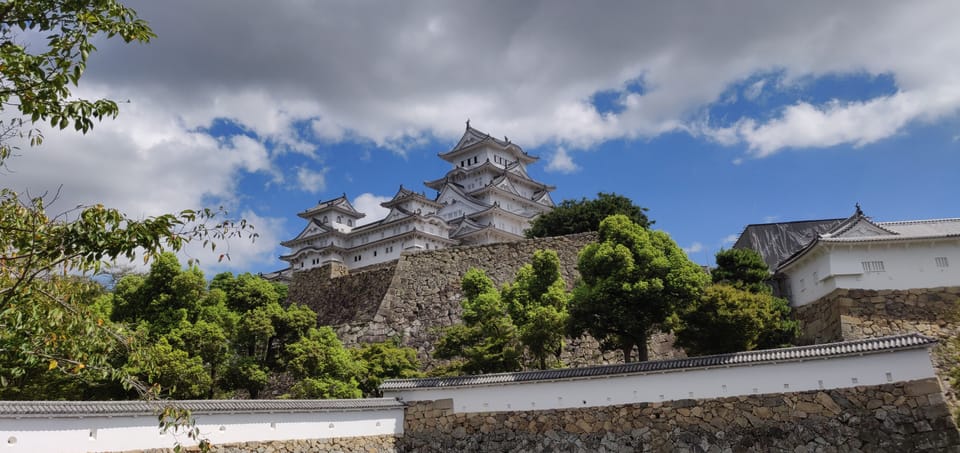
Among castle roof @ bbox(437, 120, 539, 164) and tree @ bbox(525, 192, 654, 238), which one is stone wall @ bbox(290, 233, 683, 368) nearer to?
tree @ bbox(525, 192, 654, 238)

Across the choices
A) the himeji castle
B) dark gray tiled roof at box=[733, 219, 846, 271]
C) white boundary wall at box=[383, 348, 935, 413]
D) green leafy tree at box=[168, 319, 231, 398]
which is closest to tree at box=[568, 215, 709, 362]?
white boundary wall at box=[383, 348, 935, 413]

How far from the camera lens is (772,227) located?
2338 cm

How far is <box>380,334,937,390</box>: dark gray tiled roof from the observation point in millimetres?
11453

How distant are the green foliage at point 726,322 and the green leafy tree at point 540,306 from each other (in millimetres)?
2862

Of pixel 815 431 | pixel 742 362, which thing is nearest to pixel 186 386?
pixel 742 362

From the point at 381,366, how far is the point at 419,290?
271 inches

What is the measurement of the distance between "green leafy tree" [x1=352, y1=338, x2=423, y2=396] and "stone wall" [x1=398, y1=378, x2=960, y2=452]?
2279 millimetres

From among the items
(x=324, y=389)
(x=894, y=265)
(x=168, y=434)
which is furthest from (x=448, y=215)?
(x=168, y=434)

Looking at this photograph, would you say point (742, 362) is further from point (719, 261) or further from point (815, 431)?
point (719, 261)

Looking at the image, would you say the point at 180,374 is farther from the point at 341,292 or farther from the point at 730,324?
the point at 730,324

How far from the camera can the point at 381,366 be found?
17.1m

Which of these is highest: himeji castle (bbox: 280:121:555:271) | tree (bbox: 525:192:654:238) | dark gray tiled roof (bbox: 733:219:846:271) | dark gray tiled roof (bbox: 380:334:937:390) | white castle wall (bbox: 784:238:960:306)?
himeji castle (bbox: 280:121:555:271)

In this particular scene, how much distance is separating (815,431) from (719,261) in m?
8.22

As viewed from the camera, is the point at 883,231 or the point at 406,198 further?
the point at 406,198
